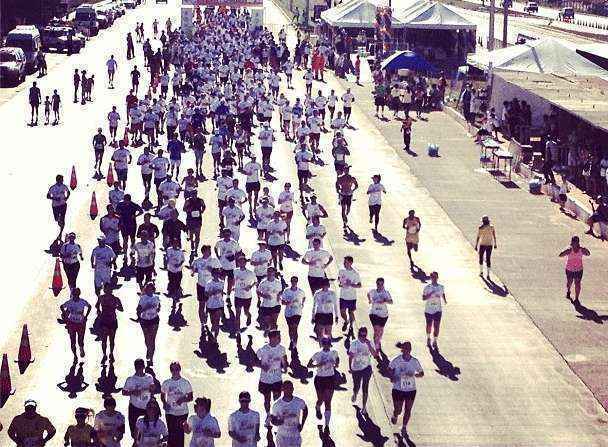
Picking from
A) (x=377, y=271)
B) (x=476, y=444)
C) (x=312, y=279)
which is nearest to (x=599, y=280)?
(x=377, y=271)

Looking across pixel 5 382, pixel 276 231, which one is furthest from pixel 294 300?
pixel 276 231

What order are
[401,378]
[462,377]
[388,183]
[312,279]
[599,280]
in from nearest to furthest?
[401,378]
[462,377]
[312,279]
[599,280]
[388,183]

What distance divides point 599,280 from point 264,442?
10646 mm

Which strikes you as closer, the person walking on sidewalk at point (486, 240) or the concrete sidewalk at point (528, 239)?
the concrete sidewalk at point (528, 239)

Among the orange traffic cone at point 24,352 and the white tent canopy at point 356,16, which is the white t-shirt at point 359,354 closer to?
the orange traffic cone at point 24,352

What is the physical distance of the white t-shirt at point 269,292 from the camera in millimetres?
18531

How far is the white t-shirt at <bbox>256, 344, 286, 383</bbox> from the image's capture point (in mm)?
15406

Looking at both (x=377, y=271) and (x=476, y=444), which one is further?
(x=377, y=271)

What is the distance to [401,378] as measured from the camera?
15531mm

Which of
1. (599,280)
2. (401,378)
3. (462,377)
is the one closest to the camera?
(401,378)

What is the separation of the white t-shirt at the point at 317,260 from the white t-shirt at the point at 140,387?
5.88 metres

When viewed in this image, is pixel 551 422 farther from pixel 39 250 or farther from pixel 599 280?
pixel 39 250

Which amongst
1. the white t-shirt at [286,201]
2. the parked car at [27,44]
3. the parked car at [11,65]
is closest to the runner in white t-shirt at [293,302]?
the white t-shirt at [286,201]

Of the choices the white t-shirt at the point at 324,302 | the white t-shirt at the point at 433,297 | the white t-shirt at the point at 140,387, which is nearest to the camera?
the white t-shirt at the point at 140,387
